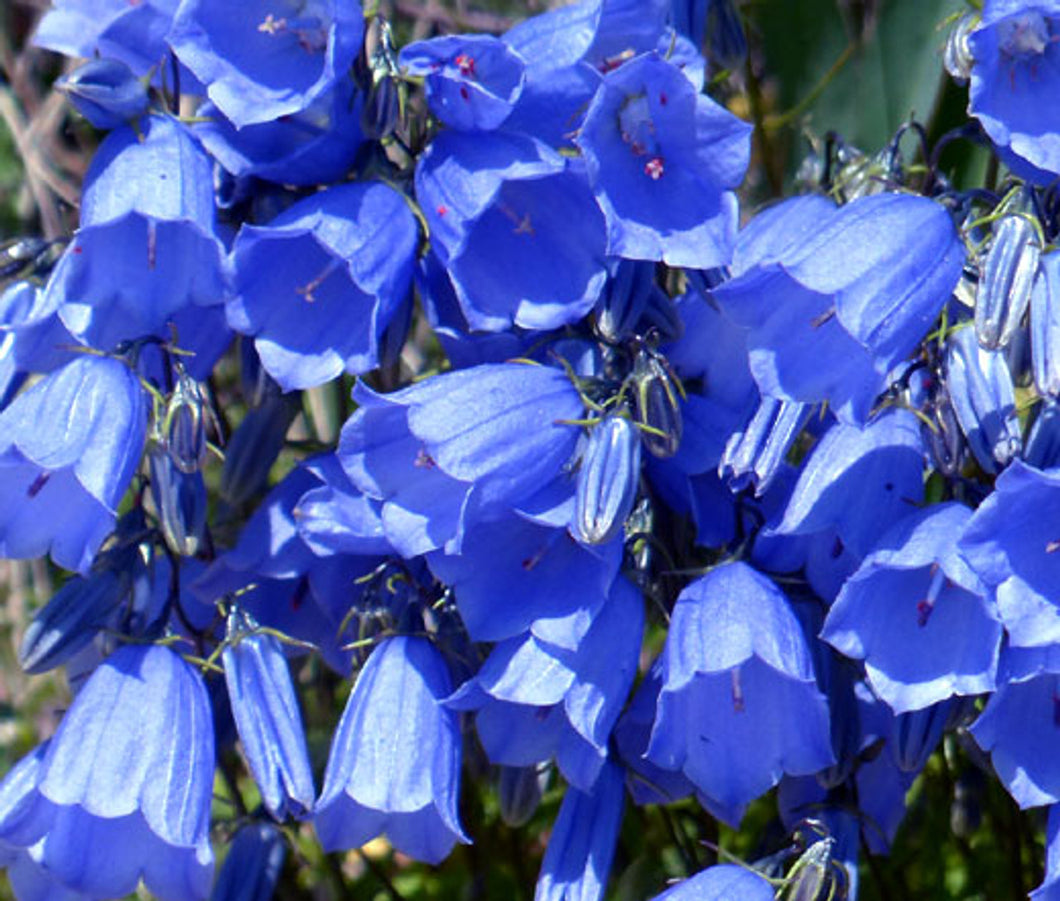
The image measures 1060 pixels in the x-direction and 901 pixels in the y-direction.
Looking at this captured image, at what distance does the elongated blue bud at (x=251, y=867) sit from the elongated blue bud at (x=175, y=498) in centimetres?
46

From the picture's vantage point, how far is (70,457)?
1987mm

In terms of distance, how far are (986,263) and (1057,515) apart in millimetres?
288

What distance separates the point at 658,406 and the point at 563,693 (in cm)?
35

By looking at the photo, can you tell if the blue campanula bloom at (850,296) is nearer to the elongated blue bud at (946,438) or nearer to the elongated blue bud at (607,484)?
the elongated blue bud at (946,438)

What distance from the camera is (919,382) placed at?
205 centimetres

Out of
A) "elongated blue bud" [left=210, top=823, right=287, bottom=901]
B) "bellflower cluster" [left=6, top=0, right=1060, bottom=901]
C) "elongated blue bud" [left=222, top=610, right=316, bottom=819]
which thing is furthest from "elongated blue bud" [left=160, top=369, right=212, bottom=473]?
"elongated blue bud" [left=210, top=823, right=287, bottom=901]

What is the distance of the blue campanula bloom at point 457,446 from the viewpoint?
76.7 inches

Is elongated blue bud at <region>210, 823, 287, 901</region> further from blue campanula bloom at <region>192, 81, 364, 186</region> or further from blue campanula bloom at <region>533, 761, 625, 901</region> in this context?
blue campanula bloom at <region>192, 81, 364, 186</region>

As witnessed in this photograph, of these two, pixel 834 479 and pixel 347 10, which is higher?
pixel 347 10

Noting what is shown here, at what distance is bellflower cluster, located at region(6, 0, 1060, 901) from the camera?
6.37ft

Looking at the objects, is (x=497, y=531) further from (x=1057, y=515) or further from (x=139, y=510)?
(x=1057, y=515)

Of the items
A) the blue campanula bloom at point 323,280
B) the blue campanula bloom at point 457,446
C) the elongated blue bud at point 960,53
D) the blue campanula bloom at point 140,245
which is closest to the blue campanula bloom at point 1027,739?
the blue campanula bloom at point 457,446

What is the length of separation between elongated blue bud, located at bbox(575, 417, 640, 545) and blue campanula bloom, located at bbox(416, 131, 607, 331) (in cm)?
21

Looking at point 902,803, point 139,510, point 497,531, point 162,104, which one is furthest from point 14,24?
point 902,803
